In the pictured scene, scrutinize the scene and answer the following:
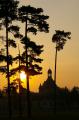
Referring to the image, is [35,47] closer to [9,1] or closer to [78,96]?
[9,1]

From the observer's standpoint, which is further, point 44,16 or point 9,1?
point 44,16

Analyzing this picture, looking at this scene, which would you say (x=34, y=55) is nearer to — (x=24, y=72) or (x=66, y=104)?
(x=24, y=72)

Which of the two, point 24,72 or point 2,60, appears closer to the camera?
point 2,60

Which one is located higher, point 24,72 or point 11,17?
point 11,17

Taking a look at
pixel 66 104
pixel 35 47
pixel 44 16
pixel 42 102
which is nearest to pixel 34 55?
pixel 35 47

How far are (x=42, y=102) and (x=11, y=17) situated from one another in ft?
316

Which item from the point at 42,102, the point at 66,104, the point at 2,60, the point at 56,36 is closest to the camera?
the point at 2,60

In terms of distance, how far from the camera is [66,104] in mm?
147375

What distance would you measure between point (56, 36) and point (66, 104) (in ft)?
183

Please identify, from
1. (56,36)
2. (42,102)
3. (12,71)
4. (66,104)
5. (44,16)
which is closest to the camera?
(44,16)

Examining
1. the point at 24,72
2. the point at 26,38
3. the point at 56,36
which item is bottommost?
the point at 24,72

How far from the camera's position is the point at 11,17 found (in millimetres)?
64125

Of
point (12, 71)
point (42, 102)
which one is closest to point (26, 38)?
point (12, 71)

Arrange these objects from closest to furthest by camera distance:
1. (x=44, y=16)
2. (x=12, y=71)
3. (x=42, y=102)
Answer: (x=44, y=16) < (x=12, y=71) < (x=42, y=102)
